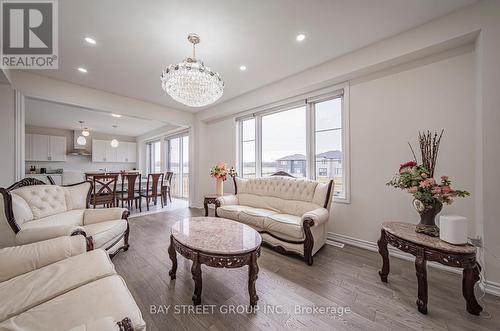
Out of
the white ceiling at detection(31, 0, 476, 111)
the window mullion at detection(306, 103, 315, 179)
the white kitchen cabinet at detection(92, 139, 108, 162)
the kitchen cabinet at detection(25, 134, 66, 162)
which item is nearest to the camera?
the white ceiling at detection(31, 0, 476, 111)

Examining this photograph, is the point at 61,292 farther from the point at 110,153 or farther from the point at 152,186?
the point at 110,153

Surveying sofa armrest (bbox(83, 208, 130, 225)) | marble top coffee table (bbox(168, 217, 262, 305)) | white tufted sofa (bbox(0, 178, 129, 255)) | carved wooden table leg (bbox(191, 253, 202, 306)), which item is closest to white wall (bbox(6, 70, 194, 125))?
white tufted sofa (bbox(0, 178, 129, 255))

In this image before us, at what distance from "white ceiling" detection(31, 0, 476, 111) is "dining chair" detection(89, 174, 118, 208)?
2.18m

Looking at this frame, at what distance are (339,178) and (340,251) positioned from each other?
114 cm

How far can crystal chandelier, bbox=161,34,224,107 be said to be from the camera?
2109 millimetres

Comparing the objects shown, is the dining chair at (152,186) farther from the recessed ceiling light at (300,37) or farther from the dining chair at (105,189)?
the recessed ceiling light at (300,37)

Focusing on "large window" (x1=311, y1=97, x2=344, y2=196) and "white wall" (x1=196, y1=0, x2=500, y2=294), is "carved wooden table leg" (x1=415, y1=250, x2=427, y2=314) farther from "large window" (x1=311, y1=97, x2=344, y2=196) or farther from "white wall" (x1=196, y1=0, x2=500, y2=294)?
"large window" (x1=311, y1=97, x2=344, y2=196)

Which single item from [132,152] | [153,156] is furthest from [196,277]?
[132,152]

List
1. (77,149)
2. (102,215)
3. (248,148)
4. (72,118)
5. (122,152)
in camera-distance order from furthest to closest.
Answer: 1. (122,152)
2. (77,149)
3. (72,118)
4. (248,148)
5. (102,215)

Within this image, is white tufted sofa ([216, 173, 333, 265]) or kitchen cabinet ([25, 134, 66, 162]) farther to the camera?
kitchen cabinet ([25, 134, 66, 162])

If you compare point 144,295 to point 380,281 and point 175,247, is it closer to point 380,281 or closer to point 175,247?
point 175,247

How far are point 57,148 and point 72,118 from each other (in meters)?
2.16

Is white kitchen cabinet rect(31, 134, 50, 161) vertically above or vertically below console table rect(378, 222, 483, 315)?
above

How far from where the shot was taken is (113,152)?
792cm
